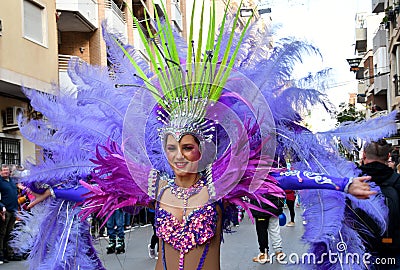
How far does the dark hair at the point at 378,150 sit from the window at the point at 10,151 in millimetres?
10972

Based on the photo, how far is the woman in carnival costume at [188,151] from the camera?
3699 millimetres

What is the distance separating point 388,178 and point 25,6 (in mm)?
12259

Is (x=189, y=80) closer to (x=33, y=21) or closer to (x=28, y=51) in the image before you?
(x=28, y=51)

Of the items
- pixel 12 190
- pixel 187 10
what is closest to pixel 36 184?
pixel 12 190

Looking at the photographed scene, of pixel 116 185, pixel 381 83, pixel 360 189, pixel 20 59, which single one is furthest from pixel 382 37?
pixel 116 185

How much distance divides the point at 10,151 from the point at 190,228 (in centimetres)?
1165

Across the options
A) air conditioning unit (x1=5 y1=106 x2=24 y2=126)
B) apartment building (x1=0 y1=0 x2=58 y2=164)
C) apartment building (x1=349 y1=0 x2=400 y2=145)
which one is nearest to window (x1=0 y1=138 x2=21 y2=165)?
apartment building (x1=0 y1=0 x2=58 y2=164)

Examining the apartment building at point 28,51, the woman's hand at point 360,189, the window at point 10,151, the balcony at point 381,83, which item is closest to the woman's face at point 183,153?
the woman's hand at point 360,189

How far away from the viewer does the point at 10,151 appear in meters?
14.5

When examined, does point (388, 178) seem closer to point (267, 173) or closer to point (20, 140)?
point (267, 173)

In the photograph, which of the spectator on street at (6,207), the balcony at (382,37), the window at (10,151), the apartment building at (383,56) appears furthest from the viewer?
the balcony at (382,37)

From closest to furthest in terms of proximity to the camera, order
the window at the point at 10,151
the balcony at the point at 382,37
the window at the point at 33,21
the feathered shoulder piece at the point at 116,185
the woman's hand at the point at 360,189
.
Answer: the woman's hand at the point at 360,189 → the feathered shoulder piece at the point at 116,185 → the window at the point at 10,151 → the window at the point at 33,21 → the balcony at the point at 382,37

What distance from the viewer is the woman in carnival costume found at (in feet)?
12.1

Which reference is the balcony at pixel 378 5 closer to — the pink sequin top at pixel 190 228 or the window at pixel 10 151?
the window at pixel 10 151
